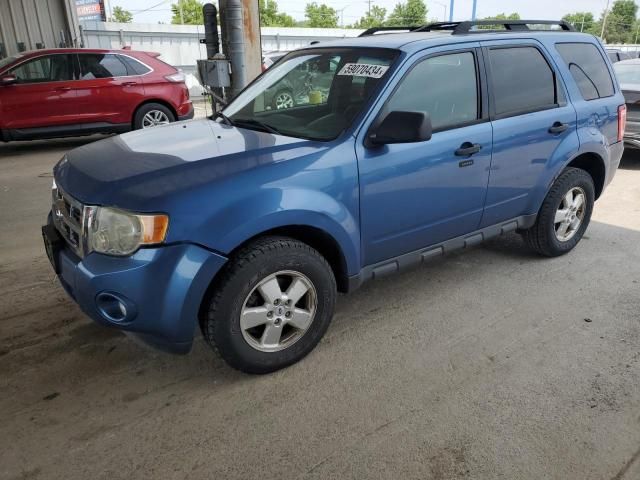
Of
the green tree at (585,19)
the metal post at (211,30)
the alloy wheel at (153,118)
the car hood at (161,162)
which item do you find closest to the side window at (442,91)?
the car hood at (161,162)

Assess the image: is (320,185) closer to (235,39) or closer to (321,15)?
(235,39)

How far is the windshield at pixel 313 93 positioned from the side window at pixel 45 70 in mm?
6213

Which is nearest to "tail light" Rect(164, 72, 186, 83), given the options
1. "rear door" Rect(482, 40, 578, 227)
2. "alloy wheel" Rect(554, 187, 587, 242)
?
"rear door" Rect(482, 40, 578, 227)

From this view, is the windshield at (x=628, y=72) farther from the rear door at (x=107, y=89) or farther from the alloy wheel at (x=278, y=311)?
the rear door at (x=107, y=89)

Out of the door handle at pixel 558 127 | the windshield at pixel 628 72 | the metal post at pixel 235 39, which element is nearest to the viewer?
the door handle at pixel 558 127

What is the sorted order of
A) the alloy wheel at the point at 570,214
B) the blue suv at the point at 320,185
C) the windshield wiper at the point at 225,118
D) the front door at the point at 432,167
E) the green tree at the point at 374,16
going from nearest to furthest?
1. the blue suv at the point at 320,185
2. the front door at the point at 432,167
3. the windshield wiper at the point at 225,118
4. the alloy wheel at the point at 570,214
5. the green tree at the point at 374,16

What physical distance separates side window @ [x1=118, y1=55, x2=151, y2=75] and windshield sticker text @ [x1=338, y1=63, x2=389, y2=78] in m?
6.96

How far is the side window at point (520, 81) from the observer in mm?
3547

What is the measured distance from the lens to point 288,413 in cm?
256

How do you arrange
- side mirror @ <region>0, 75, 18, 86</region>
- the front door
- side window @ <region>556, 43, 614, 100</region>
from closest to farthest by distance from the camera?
the front door
side window @ <region>556, 43, 614, 100</region>
side mirror @ <region>0, 75, 18, 86</region>

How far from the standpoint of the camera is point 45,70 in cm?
856

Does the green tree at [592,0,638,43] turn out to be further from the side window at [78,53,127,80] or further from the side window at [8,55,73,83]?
the side window at [8,55,73,83]

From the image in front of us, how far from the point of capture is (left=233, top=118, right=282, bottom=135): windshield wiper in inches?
126

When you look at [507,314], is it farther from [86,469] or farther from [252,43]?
[252,43]
